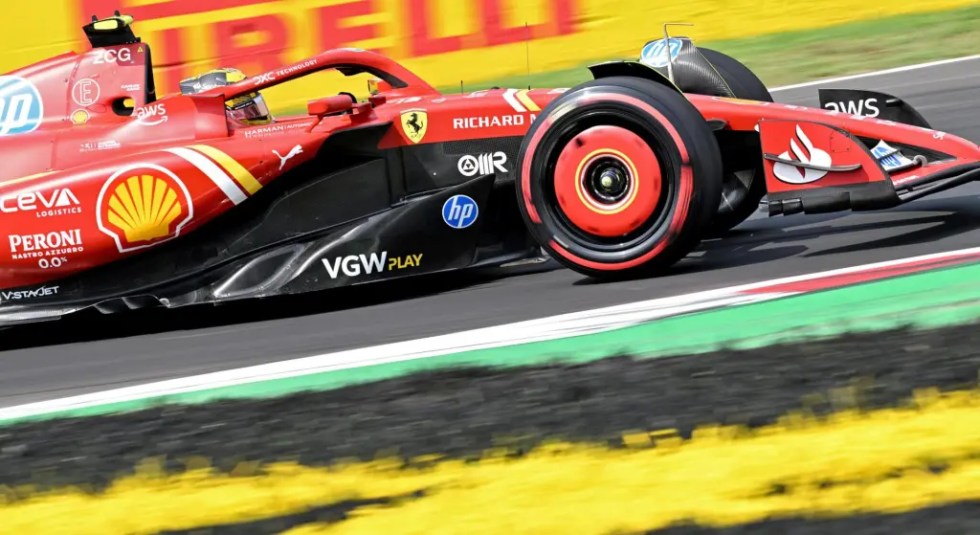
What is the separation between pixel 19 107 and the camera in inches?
252

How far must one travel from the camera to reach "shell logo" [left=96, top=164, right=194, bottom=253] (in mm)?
5922

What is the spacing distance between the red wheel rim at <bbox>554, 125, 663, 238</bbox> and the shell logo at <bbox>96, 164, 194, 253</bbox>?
1.77 meters

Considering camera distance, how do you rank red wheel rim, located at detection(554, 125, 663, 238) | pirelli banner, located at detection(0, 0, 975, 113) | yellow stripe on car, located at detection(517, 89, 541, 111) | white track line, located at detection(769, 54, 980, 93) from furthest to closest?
pirelli banner, located at detection(0, 0, 975, 113) < white track line, located at detection(769, 54, 980, 93) < yellow stripe on car, located at detection(517, 89, 541, 111) < red wheel rim, located at detection(554, 125, 663, 238)

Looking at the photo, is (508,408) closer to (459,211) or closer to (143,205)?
(459,211)

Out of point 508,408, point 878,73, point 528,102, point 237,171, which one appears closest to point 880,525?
point 508,408

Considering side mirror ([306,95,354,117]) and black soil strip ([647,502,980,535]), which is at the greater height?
side mirror ([306,95,354,117])

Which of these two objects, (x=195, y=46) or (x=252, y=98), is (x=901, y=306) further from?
(x=195, y=46)

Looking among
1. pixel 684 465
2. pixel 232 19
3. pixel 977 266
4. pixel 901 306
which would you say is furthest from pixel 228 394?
pixel 232 19

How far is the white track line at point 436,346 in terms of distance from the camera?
4.70m

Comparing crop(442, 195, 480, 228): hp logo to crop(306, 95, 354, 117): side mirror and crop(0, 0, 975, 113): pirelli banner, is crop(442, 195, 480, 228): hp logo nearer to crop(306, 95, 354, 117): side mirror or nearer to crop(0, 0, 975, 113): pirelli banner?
crop(306, 95, 354, 117): side mirror

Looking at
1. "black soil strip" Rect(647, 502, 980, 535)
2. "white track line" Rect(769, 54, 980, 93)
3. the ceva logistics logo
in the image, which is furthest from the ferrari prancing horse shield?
"white track line" Rect(769, 54, 980, 93)

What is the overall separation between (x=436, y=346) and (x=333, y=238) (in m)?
1.29

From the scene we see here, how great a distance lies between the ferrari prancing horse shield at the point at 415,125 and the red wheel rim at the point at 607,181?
2.44 ft

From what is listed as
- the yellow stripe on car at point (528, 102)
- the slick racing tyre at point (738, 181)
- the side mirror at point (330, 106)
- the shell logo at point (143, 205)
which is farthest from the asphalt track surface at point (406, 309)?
the side mirror at point (330, 106)
